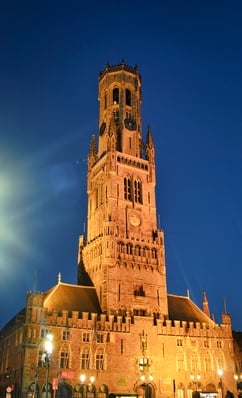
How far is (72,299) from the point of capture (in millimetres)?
67125

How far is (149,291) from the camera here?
71.6 m

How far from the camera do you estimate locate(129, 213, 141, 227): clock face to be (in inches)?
2975

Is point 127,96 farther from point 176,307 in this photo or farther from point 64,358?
point 64,358

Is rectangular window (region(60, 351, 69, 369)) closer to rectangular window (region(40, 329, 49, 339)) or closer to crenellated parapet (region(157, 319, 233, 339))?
rectangular window (region(40, 329, 49, 339))

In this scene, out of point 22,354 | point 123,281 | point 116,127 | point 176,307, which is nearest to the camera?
point 22,354

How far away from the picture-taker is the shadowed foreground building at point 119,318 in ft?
197

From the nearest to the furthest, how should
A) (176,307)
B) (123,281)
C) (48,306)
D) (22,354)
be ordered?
(22,354)
(48,306)
(123,281)
(176,307)

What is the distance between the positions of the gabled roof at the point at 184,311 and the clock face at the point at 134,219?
13.9 meters

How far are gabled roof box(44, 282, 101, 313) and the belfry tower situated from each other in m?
1.37

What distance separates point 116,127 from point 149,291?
30.5 meters

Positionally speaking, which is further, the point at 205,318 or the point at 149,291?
the point at 205,318

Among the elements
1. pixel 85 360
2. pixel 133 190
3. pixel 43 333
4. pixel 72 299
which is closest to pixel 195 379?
pixel 85 360

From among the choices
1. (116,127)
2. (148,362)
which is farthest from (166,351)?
(116,127)

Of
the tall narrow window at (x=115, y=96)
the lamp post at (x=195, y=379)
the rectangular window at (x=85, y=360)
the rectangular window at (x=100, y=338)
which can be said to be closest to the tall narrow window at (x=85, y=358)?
the rectangular window at (x=85, y=360)
